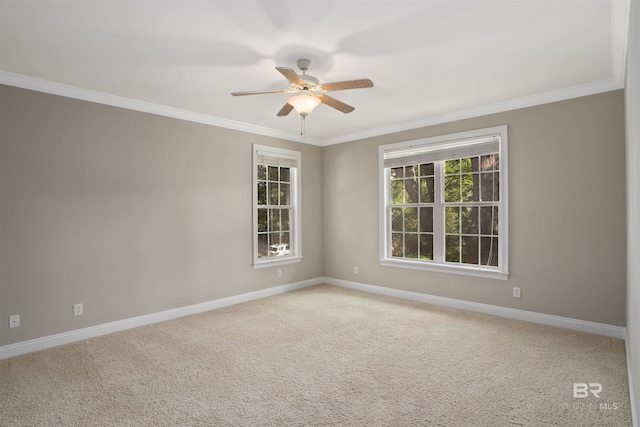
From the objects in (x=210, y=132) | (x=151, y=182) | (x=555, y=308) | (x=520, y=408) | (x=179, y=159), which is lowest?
(x=520, y=408)

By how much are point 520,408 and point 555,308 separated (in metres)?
1.97

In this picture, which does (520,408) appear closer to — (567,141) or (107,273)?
(567,141)

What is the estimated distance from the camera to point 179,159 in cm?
437

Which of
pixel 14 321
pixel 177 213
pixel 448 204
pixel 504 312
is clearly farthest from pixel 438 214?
pixel 14 321

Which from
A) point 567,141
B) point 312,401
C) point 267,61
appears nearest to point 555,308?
point 567,141

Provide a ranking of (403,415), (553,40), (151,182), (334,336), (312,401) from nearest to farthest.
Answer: (403,415)
(312,401)
(553,40)
(334,336)
(151,182)

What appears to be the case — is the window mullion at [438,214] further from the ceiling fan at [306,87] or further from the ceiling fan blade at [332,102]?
the ceiling fan at [306,87]

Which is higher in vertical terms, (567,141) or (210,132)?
(210,132)

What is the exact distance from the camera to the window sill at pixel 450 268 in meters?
4.22

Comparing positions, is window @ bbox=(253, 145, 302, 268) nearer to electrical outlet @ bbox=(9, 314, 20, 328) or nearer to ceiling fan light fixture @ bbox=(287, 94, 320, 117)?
ceiling fan light fixture @ bbox=(287, 94, 320, 117)
